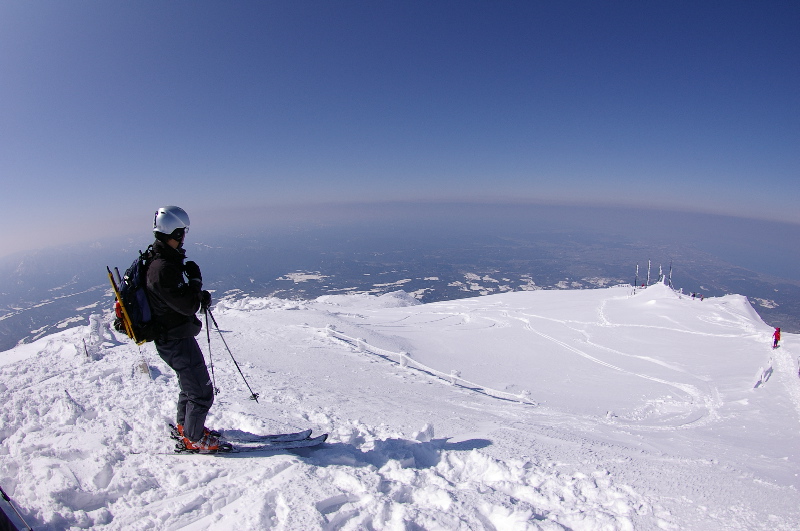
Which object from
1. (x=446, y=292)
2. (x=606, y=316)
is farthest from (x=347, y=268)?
(x=606, y=316)

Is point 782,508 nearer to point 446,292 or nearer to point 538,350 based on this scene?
point 538,350

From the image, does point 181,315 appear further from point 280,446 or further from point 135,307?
point 280,446

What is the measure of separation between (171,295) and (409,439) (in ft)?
12.9

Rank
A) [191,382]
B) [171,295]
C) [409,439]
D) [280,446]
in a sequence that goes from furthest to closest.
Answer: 1. [409,439]
2. [280,446]
3. [191,382]
4. [171,295]

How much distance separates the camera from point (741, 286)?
124000mm

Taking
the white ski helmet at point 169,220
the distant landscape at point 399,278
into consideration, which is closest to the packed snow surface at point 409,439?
the white ski helmet at point 169,220

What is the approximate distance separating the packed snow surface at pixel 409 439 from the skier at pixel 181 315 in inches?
16.4

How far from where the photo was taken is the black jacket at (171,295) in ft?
13.2

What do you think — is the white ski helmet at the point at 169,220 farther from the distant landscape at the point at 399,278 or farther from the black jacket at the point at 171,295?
the distant landscape at the point at 399,278

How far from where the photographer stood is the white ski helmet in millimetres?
4193

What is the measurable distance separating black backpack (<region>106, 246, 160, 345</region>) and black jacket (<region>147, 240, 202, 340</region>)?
0.24 feet

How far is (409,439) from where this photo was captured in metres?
5.33

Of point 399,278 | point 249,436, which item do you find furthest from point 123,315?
point 399,278

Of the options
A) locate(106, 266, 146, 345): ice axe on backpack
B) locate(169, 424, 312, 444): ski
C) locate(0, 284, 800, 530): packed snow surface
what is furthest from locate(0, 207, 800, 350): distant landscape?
locate(106, 266, 146, 345): ice axe on backpack
